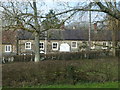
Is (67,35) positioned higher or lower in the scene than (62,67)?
higher

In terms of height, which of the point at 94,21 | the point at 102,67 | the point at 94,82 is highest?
the point at 94,21

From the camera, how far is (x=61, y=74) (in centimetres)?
1199

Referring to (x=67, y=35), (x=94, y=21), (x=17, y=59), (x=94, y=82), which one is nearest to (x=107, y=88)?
(x=94, y=82)

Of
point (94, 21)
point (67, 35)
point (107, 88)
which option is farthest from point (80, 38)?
point (107, 88)

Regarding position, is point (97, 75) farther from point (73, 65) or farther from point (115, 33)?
point (115, 33)

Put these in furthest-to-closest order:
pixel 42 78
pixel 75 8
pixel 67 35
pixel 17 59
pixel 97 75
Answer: pixel 67 35 < pixel 17 59 < pixel 97 75 < pixel 42 78 < pixel 75 8

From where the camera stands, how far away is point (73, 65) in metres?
12.3

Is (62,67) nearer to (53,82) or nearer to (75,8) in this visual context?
(53,82)

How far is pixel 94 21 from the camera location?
12789 mm

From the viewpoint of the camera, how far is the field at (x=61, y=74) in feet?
37.3

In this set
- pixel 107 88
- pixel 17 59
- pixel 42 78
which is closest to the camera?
pixel 107 88

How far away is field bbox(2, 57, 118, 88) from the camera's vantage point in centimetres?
1138

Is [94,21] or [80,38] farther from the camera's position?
[80,38]

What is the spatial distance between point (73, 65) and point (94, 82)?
149 cm
